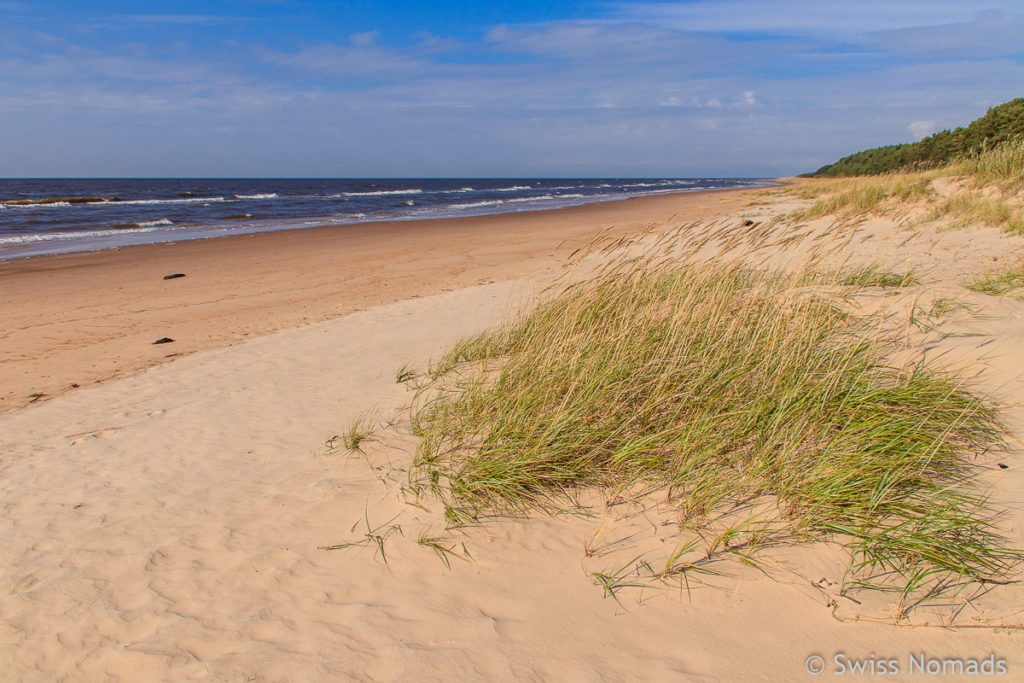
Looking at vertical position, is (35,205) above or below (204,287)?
above

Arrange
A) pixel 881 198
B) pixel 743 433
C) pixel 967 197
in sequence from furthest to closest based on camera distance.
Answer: pixel 881 198 < pixel 967 197 < pixel 743 433

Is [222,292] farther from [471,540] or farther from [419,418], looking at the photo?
[471,540]

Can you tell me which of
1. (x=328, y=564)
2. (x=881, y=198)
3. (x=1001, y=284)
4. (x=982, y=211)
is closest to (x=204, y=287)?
(x=328, y=564)

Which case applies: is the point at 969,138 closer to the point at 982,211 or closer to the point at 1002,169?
the point at 1002,169

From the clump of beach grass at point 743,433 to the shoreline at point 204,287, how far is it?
3.83 ft

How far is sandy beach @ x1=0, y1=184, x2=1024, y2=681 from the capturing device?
2184 mm

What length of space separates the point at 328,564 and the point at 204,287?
33.2 feet

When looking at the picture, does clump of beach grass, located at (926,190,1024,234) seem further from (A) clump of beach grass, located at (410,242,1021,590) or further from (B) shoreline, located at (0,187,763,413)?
(A) clump of beach grass, located at (410,242,1021,590)

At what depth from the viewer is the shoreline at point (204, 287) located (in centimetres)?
701

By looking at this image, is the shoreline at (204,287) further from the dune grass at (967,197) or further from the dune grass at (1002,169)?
the dune grass at (1002,169)

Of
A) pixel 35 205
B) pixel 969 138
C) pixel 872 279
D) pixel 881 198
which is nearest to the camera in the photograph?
pixel 872 279

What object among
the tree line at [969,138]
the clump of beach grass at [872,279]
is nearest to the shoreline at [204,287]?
the clump of beach grass at [872,279]

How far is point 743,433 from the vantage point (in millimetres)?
3256

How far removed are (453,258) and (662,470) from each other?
41.8ft
